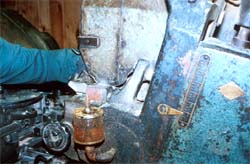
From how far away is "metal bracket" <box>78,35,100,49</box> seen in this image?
3.39 feet

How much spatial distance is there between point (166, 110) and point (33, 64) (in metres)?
0.54

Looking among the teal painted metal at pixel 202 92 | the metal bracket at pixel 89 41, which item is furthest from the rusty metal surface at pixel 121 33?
the teal painted metal at pixel 202 92

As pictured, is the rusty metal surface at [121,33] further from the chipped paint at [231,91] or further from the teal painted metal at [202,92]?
the chipped paint at [231,91]

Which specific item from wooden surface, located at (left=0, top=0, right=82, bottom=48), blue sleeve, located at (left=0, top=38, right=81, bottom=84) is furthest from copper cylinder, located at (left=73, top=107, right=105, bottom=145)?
wooden surface, located at (left=0, top=0, right=82, bottom=48)

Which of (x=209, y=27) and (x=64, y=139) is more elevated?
(x=209, y=27)

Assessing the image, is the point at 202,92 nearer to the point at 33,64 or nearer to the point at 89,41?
the point at 89,41

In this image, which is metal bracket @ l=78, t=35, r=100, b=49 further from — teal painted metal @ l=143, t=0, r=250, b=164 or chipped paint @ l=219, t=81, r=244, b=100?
chipped paint @ l=219, t=81, r=244, b=100

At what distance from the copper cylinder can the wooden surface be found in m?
1.27

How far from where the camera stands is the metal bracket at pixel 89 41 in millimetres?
1032

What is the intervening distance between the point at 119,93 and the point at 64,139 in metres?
0.24

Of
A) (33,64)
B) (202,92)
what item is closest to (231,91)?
(202,92)

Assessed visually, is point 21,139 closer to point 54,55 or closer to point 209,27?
point 54,55

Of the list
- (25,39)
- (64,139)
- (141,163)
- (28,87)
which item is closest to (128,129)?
(141,163)

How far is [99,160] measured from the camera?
0.97m
